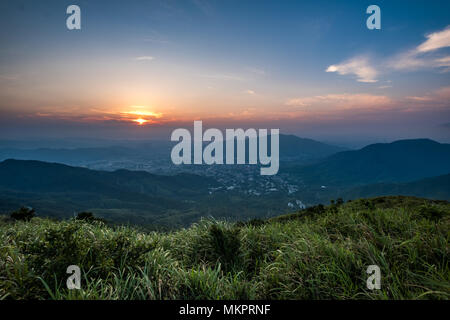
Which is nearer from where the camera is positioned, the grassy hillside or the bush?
the grassy hillside

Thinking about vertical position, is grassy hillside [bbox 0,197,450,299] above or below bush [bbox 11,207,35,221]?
above

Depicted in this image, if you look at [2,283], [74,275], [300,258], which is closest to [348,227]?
[300,258]

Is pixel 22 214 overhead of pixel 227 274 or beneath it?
beneath

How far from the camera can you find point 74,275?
3285 mm

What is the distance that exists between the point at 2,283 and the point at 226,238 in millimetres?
4012

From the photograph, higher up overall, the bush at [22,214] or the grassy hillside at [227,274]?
the grassy hillside at [227,274]

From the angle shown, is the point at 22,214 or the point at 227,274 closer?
the point at 227,274

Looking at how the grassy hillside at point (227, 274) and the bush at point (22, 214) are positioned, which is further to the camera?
the bush at point (22, 214)

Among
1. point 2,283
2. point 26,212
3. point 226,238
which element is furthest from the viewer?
point 26,212
